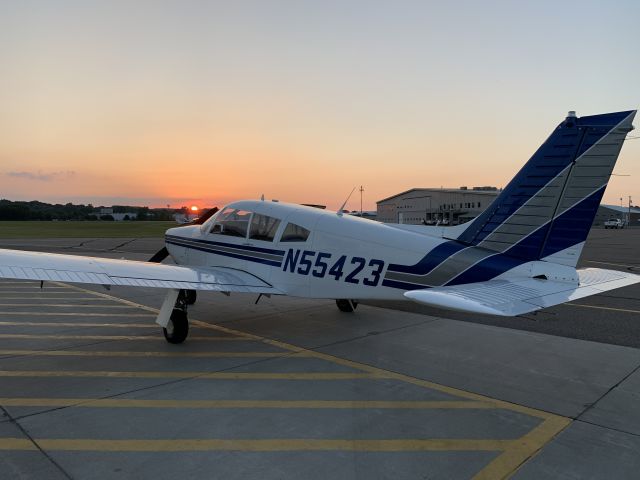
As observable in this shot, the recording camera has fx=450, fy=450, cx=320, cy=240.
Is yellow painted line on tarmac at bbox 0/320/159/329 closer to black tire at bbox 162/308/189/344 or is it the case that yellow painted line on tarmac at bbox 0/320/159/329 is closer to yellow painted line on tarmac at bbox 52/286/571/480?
black tire at bbox 162/308/189/344

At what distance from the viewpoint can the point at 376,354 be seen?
7.39 meters

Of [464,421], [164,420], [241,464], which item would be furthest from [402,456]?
[164,420]

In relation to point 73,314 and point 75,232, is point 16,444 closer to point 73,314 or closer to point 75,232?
point 73,314

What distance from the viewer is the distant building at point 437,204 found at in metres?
91.4

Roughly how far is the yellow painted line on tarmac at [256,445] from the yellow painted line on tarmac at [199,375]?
179 centimetres

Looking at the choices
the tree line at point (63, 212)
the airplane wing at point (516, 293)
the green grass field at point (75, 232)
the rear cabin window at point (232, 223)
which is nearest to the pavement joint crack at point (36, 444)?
the airplane wing at point (516, 293)

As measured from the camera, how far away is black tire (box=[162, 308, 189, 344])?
7.85 metres

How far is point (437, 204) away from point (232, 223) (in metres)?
92.7

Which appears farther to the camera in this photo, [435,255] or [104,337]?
[104,337]

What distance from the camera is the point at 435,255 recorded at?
7242mm

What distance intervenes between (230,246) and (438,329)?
15.3ft

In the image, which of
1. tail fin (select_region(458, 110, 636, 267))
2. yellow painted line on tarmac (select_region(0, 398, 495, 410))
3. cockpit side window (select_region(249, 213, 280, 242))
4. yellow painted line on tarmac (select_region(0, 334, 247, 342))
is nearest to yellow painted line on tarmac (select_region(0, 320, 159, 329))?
yellow painted line on tarmac (select_region(0, 334, 247, 342))

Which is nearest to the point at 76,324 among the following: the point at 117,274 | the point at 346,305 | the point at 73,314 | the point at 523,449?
the point at 73,314

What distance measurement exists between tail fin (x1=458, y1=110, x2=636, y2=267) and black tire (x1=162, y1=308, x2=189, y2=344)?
213 inches
